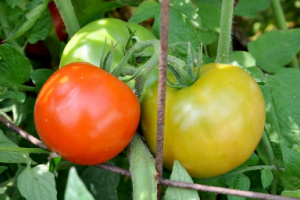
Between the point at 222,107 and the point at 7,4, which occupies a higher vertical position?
the point at 7,4

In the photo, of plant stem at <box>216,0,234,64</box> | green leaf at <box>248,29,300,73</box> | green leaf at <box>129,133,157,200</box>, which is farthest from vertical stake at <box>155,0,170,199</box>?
green leaf at <box>248,29,300,73</box>

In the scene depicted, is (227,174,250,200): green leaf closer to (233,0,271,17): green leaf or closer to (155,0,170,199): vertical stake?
(155,0,170,199): vertical stake

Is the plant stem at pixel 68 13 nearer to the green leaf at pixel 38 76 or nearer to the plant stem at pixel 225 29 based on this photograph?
the green leaf at pixel 38 76

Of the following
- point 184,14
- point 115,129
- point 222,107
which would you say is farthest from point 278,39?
point 115,129

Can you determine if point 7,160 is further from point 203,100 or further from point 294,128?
point 294,128

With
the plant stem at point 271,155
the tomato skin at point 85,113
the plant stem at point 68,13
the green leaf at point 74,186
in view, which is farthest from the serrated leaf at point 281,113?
the green leaf at point 74,186

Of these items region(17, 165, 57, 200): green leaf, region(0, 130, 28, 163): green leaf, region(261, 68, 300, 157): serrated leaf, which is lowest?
region(261, 68, 300, 157): serrated leaf

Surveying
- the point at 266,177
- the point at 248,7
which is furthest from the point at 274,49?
the point at 266,177
